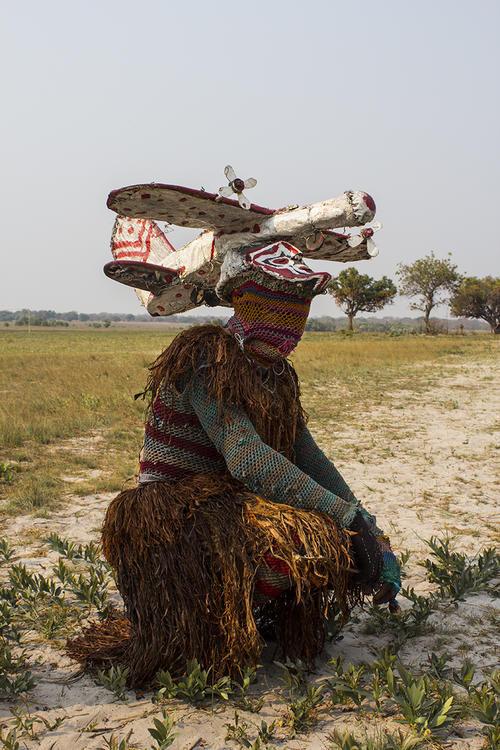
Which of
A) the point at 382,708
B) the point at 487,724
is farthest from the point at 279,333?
the point at 487,724

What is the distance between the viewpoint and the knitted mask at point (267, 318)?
2236mm

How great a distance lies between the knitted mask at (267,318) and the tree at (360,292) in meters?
48.8

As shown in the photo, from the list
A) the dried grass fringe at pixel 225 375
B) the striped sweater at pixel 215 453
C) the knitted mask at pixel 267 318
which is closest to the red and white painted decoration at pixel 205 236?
the knitted mask at pixel 267 318

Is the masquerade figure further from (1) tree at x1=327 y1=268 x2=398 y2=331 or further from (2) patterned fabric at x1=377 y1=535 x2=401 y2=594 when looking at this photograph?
(1) tree at x1=327 y1=268 x2=398 y2=331

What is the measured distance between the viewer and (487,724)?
204 centimetres

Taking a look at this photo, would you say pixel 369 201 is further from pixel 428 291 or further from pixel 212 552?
pixel 428 291

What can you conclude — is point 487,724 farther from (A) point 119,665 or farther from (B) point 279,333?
(B) point 279,333

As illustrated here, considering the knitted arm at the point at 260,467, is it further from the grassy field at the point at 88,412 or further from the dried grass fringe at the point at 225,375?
the grassy field at the point at 88,412

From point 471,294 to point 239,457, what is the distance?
53.9m

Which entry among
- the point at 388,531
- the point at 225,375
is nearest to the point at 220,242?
the point at 225,375

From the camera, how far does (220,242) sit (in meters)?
2.38

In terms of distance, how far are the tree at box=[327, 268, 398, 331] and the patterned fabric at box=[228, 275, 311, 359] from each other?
160 ft

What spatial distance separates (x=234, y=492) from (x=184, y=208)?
1.07 m

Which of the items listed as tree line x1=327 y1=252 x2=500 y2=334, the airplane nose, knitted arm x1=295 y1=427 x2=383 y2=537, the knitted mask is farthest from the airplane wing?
tree line x1=327 y1=252 x2=500 y2=334
